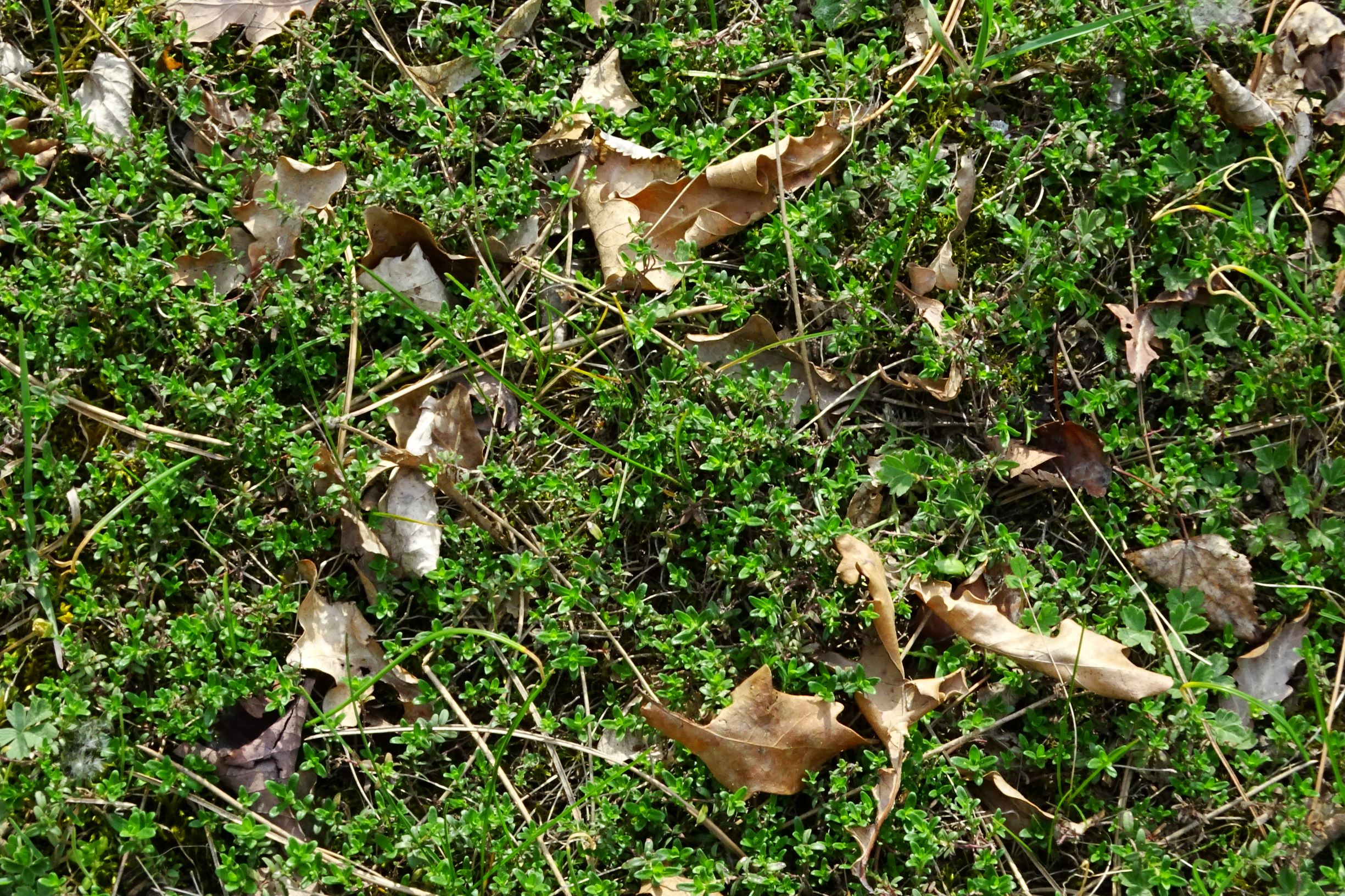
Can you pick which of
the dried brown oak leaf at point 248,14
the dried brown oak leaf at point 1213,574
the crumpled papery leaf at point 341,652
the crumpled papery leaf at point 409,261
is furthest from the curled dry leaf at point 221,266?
the dried brown oak leaf at point 1213,574

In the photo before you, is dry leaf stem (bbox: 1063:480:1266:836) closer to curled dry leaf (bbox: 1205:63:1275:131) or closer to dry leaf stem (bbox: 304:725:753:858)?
dry leaf stem (bbox: 304:725:753:858)

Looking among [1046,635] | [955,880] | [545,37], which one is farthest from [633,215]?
[955,880]

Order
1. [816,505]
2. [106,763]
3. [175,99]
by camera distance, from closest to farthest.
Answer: [106,763]
[816,505]
[175,99]

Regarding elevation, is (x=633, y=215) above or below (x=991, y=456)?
above

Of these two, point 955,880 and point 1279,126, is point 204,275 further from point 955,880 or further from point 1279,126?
point 1279,126

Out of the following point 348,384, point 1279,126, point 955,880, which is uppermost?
point 1279,126

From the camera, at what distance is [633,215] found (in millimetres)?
3465

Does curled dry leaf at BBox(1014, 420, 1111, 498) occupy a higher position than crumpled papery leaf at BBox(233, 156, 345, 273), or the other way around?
crumpled papery leaf at BBox(233, 156, 345, 273)

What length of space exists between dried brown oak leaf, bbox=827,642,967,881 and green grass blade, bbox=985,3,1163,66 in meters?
2.04

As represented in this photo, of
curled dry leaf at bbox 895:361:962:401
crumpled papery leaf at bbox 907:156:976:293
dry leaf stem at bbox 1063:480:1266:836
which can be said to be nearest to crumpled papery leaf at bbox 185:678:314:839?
curled dry leaf at bbox 895:361:962:401

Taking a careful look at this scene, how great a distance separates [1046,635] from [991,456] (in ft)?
1.94

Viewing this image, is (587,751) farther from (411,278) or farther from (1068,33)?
(1068,33)

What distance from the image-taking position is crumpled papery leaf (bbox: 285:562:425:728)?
3.14 metres

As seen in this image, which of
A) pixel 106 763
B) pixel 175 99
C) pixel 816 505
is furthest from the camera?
pixel 175 99
